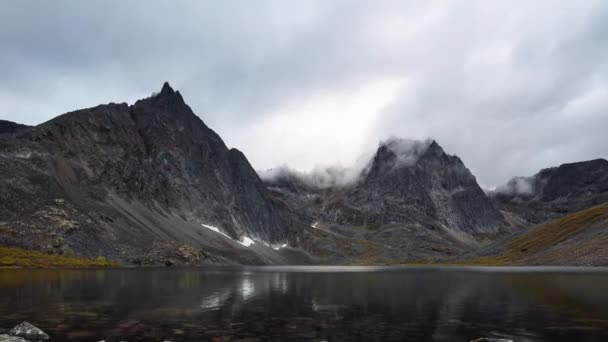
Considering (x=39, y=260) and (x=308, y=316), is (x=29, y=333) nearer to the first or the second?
(x=308, y=316)

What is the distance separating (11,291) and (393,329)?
57496 mm

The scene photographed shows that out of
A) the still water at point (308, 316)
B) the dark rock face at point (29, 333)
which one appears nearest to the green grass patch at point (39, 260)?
the still water at point (308, 316)

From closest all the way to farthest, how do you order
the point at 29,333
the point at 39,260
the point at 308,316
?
the point at 29,333 → the point at 308,316 → the point at 39,260

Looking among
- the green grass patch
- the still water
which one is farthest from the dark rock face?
the green grass patch

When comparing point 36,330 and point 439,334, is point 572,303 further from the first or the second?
point 36,330

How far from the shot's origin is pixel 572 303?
174ft

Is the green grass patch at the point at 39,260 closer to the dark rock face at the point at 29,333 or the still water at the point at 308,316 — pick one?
the still water at the point at 308,316

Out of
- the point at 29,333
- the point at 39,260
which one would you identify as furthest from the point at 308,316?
the point at 39,260

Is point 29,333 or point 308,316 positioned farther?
point 308,316

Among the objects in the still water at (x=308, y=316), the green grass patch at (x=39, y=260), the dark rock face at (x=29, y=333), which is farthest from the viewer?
the green grass patch at (x=39, y=260)

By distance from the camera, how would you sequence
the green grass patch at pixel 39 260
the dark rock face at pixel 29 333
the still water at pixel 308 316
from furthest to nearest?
the green grass patch at pixel 39 260 < the still water at pixel 308 316 < the dark rock face at pixel 29 333

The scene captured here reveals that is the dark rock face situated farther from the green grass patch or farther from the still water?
the green grass patch

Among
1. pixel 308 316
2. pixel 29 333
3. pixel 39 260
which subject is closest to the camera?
pixel 29 333

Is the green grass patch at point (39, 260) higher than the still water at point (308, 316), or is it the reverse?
the green grass patch at point (39, 260)
